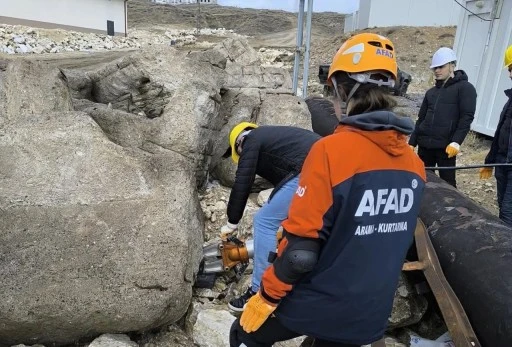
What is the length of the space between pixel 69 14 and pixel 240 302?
25143 mm

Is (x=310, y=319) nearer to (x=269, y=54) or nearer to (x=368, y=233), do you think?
(x=368, y=233)

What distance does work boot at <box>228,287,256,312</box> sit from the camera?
2738 mm

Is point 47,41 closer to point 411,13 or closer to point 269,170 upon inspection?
point 411,13

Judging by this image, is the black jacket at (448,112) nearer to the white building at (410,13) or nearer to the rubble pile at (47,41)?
the rubble pile at (47,41)

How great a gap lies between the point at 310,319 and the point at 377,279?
0.86ft

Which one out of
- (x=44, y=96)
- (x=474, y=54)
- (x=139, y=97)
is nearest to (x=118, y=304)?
(x=44, y=96)

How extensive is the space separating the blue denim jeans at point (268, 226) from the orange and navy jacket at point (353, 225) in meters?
1.18

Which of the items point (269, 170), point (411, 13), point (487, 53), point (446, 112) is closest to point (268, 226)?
point (269, 170)

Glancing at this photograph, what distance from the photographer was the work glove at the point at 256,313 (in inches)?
59.8

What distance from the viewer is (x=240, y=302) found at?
2.75 m

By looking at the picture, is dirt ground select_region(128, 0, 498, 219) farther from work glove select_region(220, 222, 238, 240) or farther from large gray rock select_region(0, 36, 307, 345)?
large gray rock select_region(0, 36, 307, 345)

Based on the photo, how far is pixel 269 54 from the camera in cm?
2159

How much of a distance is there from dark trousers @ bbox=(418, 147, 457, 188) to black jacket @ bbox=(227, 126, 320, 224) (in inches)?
81.5

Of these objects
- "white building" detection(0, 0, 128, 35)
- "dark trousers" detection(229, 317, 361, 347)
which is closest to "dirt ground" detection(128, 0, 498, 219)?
"dark trousers" detection(229, 317, 361, 347)
